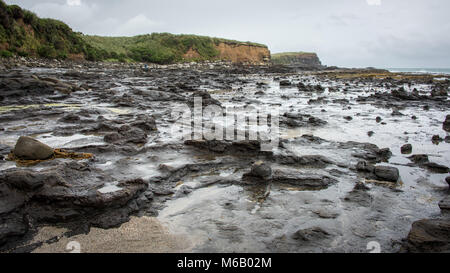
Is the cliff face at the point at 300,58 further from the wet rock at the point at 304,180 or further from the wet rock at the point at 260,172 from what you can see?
the wet rock at the point at 260,172

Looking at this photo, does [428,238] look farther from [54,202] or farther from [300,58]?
[300,58]

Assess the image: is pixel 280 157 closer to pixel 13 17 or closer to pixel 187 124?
pixel 187 124

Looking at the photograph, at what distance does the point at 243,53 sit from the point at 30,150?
259 ft

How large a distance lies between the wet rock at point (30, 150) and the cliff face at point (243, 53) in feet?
229

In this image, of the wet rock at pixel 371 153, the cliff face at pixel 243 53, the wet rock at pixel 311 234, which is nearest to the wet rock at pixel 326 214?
the wet rock at pixel 311 234

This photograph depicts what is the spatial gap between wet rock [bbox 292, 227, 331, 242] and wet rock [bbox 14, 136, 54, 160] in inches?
154

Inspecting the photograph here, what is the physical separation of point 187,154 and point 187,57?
61433mm

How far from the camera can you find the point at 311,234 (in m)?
2.91

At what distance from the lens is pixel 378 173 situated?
4.37m

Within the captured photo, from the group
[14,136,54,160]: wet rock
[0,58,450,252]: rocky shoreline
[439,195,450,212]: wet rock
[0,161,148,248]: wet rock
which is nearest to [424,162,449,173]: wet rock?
[0,58,450,252]: rocky shoreline

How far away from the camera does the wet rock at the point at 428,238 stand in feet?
8.41

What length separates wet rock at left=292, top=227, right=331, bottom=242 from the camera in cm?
286

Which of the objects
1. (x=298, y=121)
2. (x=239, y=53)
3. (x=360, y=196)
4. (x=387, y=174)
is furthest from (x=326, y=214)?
(x=239, y=53)
